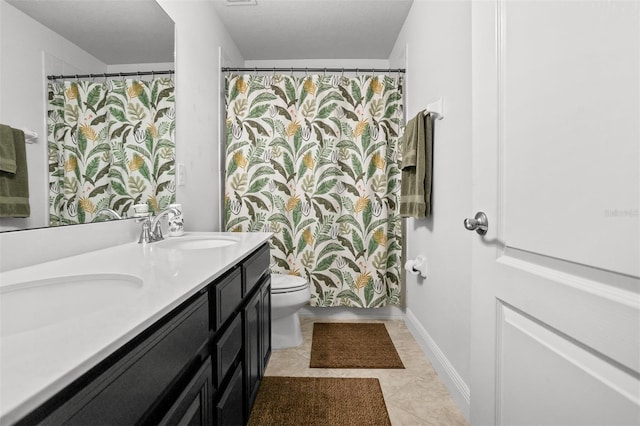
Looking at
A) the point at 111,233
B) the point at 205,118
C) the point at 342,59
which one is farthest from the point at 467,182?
the point at 342,59

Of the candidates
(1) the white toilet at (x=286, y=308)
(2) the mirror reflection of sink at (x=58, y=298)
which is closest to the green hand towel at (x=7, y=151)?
(2) the mirror reflection of sink at (x=58, y=298)

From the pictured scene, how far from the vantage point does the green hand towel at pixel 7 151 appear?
80 cm

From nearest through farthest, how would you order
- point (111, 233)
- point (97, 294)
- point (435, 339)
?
point (97, 294) < point (111, 233) < point (435, 339)

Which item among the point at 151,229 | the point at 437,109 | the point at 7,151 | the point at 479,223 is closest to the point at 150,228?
the point at 151,229

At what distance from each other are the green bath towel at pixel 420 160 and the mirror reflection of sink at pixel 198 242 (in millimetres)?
1125

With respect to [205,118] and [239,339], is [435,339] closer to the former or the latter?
[239,339]

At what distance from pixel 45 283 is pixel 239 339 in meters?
0.60

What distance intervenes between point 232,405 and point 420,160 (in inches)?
61.9

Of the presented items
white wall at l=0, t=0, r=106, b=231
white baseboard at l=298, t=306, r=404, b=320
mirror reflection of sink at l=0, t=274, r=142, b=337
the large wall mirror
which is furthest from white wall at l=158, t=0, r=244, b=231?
white baseboard at l=298, t=306, r=404, b=320

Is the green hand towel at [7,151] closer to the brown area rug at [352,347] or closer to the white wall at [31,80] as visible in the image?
the white wall at [31,80]

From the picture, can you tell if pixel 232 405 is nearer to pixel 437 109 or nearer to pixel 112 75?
pixel 112 75

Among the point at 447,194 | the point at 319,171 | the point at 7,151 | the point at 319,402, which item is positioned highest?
the point at 319,171

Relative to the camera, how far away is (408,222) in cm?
245

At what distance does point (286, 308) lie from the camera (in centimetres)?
198
